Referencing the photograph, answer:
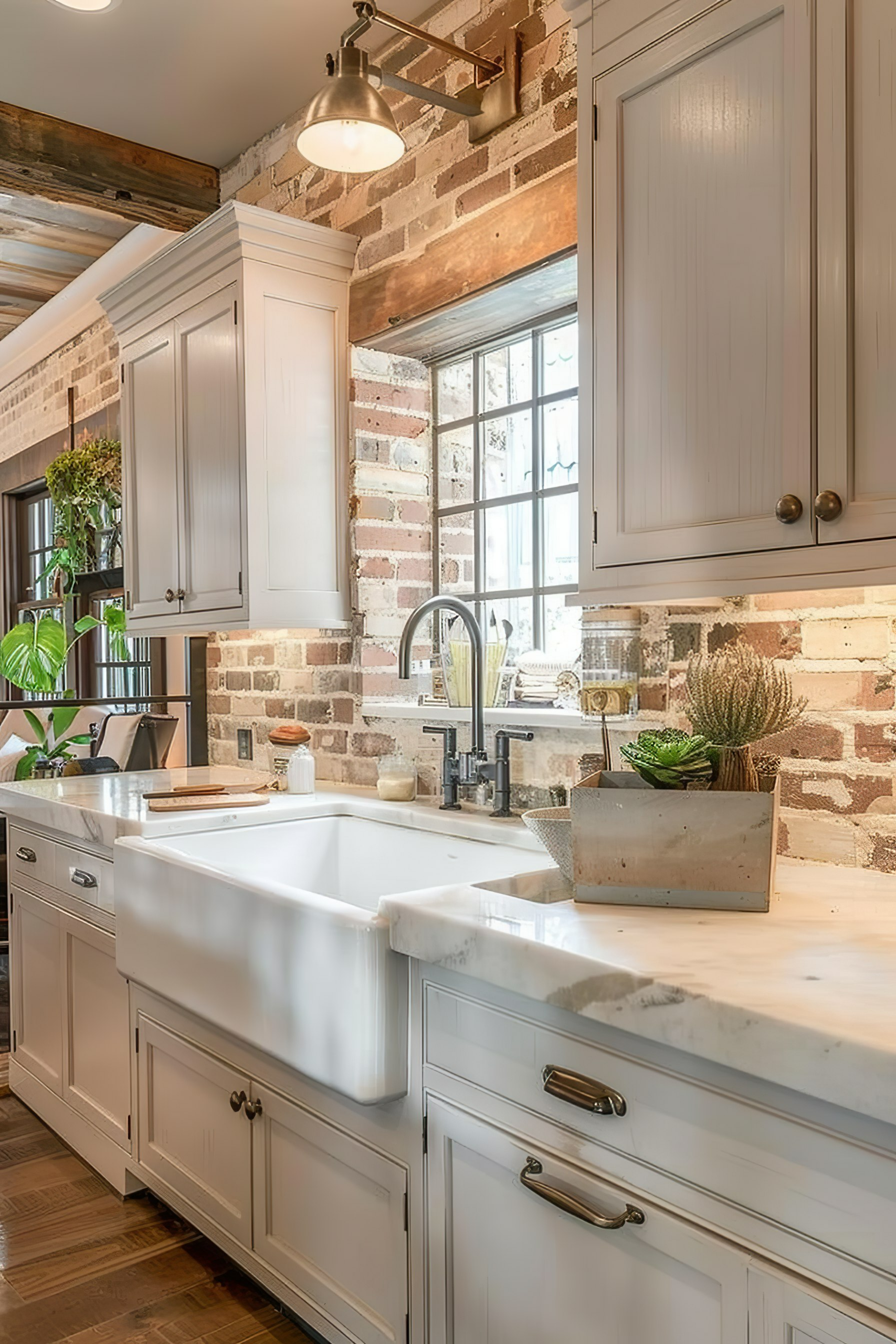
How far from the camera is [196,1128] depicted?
206 cm

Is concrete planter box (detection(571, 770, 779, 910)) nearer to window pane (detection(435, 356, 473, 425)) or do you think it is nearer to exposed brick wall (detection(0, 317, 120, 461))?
window pane (detection(435, 356, 473, 425))

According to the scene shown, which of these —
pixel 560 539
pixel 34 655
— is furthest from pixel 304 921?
pixel 34 655

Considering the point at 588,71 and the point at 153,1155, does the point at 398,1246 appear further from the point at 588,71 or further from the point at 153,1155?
the point at 588,71

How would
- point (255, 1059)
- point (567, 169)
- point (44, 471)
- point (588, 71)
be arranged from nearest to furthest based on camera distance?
point (588, 71), point (255, 1059), point (567, 169), point (44, 471)

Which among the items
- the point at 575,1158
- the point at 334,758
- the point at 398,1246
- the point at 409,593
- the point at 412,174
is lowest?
the point at 398,1246

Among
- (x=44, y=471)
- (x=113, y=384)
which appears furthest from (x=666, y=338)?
(x=44, y=471)

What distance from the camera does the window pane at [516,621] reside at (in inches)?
103

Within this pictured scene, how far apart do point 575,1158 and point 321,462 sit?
200 cm

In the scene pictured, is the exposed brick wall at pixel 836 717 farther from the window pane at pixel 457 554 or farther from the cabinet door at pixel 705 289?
the window pane at pixel 457 554

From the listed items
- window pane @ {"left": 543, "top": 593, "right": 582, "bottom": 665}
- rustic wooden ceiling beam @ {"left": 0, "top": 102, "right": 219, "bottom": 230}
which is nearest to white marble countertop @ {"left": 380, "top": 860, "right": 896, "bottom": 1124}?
window pane @ {"left": 543, "top": 593, "right": 582, "bottom": 665}

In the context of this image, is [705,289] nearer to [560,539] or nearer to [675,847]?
[675,847]

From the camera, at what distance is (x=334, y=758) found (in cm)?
296

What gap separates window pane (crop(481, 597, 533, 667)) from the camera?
2.63m

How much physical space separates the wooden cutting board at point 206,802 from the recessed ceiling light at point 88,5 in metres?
1.88
